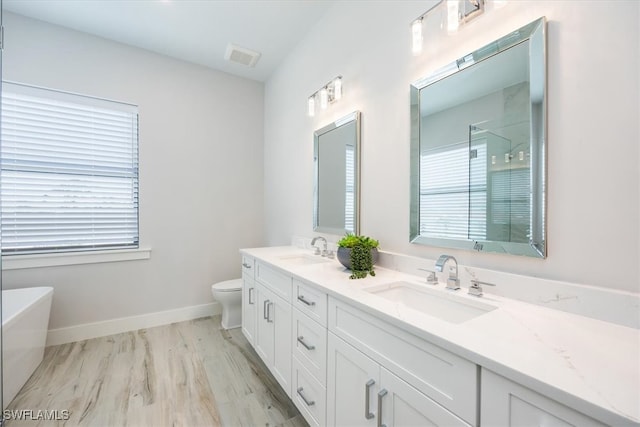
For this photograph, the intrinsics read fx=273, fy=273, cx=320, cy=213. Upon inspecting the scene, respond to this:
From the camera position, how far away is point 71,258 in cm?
241

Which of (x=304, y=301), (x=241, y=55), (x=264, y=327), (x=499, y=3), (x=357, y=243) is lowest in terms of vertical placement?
(x=264, y=327)

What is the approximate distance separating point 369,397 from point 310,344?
438mm

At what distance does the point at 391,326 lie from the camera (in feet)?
2.95

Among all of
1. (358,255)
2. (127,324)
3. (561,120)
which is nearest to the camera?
(561,120)

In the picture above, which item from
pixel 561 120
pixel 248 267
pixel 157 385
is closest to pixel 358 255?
pixel 561 120

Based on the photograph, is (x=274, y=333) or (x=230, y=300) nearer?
(x=274, y=333)

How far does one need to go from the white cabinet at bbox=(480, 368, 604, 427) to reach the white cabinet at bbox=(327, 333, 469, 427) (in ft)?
0.34

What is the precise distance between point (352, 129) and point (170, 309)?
257cm

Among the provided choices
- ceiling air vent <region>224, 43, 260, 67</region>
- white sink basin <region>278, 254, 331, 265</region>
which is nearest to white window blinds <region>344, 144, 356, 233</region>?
white sink basin <region>278, 254, 331, 265</region>

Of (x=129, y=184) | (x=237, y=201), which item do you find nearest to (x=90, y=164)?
(x=129, y=184)

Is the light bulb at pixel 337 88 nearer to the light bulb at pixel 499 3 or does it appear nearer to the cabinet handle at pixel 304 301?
the light bulb at pixel 499 3

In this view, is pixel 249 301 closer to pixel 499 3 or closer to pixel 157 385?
pixel 157 385

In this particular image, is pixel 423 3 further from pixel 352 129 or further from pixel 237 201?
pixel 237 201

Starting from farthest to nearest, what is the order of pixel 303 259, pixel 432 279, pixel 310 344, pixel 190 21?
pixel 190 21
pixel 303 259
pixel 310 344
pixel 432 279
